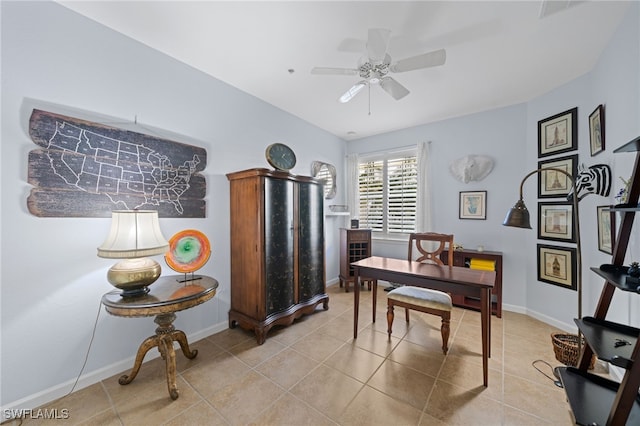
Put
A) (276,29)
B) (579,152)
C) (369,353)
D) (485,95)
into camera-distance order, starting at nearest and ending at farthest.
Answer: (276,29)
(369,353)
(579,152)
(485,95)

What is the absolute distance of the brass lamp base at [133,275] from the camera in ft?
5.40

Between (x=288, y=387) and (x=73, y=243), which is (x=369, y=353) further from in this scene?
(x=73, y=243)

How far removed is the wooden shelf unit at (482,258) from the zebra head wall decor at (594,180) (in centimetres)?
113

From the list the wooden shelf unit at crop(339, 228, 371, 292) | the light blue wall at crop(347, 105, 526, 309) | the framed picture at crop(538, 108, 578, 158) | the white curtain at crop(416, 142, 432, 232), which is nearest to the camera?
the framed picture at crop(538, 108, 578, 158)

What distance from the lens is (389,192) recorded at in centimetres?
433

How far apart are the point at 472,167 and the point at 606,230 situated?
64.9 inches

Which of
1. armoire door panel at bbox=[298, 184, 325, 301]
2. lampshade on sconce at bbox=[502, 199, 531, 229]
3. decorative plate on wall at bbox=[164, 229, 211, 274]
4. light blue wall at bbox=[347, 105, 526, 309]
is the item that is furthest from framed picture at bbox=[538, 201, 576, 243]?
decorative plate on wall at bbox=[164, 229, 211, 274]

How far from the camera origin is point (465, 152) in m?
3.56

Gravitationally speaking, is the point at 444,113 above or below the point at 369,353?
above

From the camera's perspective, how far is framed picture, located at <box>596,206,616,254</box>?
6.14 ft

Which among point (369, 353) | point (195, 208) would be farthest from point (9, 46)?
point (369, 353)

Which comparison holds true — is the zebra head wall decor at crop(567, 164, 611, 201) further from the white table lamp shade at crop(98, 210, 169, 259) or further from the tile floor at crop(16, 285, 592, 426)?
the white table lamp shade at crop(98, 210, 169, 259)

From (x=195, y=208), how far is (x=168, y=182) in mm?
342

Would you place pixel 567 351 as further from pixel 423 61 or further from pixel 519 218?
pixel 423 61
